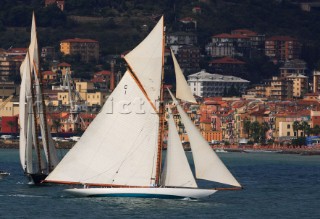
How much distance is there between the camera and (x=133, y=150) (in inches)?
2297

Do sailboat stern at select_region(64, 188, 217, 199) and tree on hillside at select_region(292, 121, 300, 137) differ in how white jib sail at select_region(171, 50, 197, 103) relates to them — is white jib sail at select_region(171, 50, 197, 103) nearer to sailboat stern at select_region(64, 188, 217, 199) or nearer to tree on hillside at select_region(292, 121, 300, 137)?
sailboat stern at select_region(64, 188, 217, 199)

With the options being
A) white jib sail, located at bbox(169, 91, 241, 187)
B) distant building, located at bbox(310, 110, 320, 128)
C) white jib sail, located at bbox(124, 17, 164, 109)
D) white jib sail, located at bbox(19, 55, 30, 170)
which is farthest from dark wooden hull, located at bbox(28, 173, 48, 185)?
distant building, located at bbox(310, 110, 320, 128)

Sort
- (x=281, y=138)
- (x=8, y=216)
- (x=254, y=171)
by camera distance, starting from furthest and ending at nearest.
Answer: (x=281, y=138), (x=254, y=171), (x=8, y=216)

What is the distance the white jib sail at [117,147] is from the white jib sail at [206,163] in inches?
71.2

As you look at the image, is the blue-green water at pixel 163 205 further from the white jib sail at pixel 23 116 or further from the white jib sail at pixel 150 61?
the white jib sail at pixel 150 61

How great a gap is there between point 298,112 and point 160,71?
125108mm

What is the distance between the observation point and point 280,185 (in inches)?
3041

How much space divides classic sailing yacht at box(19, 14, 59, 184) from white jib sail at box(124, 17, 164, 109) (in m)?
11.4

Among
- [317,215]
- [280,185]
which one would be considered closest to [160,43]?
[317,215]

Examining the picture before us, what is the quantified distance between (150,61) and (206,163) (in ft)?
14.1

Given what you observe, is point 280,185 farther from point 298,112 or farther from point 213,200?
point 298,112

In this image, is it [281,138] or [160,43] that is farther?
[281,138]

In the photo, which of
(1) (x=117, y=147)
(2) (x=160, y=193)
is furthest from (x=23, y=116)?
(2) (x=160, y=193)

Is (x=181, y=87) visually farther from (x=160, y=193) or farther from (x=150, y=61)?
(x=160, y=193)
